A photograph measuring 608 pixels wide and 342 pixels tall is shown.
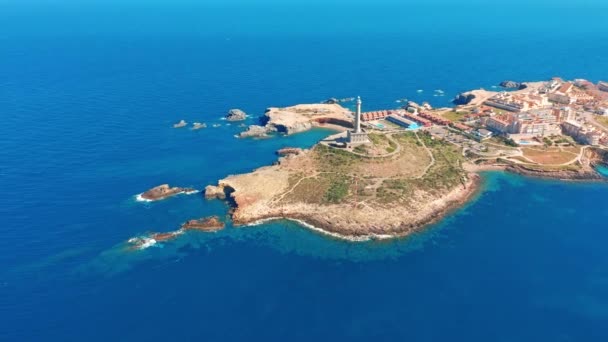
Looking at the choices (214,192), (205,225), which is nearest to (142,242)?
(205,225)

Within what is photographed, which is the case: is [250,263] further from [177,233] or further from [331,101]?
[331,101]

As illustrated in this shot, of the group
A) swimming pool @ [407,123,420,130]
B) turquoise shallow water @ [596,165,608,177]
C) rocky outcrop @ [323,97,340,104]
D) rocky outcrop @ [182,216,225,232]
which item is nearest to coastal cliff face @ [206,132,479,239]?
rocky outcrop @ [182,216,225,232]

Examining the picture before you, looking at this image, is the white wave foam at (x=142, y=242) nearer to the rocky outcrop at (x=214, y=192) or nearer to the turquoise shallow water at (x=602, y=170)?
the rocky outcrop at (x=214, y=192)

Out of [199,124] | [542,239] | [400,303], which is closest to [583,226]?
[542,239]

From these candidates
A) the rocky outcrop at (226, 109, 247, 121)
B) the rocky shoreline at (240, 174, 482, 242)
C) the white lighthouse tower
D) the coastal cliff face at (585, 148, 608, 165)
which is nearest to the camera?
the rocky shoreline at (240, 174, 482, 242)

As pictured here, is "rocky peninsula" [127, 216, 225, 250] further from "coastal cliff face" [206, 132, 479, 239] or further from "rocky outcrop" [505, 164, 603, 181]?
"rocky outcrop" [505, 164, 603, 181]

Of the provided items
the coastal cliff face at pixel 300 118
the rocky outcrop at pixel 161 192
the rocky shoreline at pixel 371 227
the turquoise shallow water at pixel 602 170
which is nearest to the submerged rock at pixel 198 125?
the coastal cliff face at pixel 300 118
